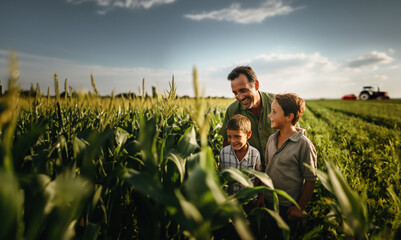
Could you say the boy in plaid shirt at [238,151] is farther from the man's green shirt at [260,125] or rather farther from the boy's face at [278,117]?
the man's green shirt at [260,125]

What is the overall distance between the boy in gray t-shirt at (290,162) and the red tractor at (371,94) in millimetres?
56224

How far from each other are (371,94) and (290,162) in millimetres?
Answer: 57237

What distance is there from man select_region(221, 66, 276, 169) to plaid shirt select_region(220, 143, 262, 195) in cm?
56

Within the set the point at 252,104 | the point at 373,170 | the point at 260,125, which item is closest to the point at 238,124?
the point at 252,104

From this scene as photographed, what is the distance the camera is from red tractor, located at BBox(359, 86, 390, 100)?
1703 inches

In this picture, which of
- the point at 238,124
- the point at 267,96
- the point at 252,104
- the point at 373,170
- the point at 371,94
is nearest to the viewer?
the point at 238,124

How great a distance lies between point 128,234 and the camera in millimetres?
1550

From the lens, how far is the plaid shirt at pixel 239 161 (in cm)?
187

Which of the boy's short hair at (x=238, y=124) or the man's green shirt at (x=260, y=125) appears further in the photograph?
the man's green shirt at (x=260, y=125)

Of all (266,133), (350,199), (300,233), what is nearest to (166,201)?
(350,199)

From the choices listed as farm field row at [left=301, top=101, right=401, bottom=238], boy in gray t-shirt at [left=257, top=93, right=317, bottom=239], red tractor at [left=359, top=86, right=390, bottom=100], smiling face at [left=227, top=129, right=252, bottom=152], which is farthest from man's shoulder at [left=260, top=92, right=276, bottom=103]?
red tractor at [left=359, top=86, right=390, bottom=100]

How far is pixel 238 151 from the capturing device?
6.44 feet

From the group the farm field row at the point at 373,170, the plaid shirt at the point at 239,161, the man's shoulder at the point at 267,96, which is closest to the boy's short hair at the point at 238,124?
the plaid shirt at the point at 239,161

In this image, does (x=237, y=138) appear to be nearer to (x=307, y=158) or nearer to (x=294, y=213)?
(x=307, y=158)
